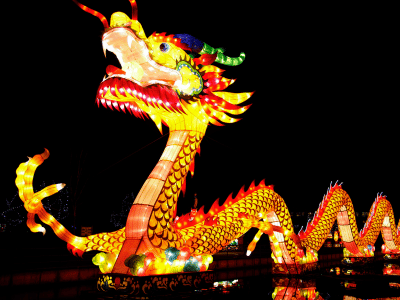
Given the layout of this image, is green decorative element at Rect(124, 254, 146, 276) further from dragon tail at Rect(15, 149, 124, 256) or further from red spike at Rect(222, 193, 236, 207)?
red spike at Rect(222, 193, 236, 207)

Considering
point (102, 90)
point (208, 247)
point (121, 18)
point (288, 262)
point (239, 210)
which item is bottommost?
point (288, 262)

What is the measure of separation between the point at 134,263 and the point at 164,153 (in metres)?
2.30

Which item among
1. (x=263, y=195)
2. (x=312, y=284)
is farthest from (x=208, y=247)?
(x=312, y=284)

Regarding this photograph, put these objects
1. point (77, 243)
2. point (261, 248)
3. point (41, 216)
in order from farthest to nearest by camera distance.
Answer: point (261, 248) → point (77, 243) → point (41, 216)

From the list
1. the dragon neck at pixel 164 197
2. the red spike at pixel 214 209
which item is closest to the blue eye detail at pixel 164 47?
the dragon neck at pixel 164 197

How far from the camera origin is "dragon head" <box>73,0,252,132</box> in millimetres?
7082

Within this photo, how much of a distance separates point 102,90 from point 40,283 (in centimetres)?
458

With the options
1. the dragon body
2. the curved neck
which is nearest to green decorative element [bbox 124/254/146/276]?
the dragon body

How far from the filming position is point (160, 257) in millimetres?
6809

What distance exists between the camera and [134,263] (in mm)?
6414

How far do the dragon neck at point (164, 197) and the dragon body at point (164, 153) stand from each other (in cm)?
2

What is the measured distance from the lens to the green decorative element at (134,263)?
253 inches

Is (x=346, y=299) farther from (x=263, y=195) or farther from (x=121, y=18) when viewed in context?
(x=121, y=18)

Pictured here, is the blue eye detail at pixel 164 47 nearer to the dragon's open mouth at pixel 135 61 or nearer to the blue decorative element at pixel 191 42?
the dragon's open mouth at pixel 135 61
